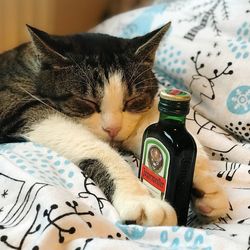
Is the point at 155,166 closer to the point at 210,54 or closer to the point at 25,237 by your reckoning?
the point at 25,237

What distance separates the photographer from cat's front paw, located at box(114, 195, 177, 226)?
71 centimetres

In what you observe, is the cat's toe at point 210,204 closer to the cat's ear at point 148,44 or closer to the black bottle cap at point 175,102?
the black bottle cap at point 175,102

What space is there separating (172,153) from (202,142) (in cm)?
36

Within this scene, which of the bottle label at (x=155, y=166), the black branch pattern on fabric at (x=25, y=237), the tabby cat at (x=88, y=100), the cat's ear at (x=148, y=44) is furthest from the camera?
the cat's ear at (x=148, y=44)

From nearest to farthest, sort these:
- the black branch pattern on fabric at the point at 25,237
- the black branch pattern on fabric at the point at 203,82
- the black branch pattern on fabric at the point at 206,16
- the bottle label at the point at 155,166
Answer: the black branch pattern on fabric at the point at 25,237, the bottle label at the point at 155,166, the black branch pattern on fabric at the point at 203,82, the black branch pattern on fabric at the point at 206,16

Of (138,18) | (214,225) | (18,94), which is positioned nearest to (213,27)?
(138,18)

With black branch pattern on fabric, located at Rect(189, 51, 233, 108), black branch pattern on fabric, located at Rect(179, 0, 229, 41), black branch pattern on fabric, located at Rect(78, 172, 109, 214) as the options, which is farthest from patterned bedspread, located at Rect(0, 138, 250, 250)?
black branch pattern on fabric, located at Rect(179, 0, 229, 41)

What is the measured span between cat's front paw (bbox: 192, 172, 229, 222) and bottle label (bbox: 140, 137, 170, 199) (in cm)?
7

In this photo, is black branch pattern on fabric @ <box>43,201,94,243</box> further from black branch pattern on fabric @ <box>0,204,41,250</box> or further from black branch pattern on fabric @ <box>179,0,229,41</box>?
black branch pattern on fabric @ <box>179,0,229,41</box>

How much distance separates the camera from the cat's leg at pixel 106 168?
2.35 ft

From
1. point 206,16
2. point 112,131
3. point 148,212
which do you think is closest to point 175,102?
point 148,212

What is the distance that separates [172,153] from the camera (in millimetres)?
710

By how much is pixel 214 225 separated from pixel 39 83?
516 mm

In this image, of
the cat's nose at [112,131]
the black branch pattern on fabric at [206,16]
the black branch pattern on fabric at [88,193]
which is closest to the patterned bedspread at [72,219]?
the black branch pattern on fabric at [88,193]
